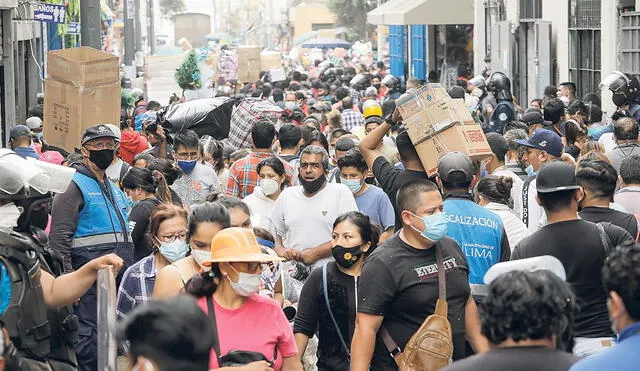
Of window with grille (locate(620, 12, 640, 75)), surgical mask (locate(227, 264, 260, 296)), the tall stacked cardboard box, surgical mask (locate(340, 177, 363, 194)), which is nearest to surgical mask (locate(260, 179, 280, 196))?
surgical mask (locate(340, 177, 363, 194))

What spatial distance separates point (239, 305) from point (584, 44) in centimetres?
1807

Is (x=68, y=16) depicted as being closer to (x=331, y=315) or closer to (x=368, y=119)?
(x=368, y=119)

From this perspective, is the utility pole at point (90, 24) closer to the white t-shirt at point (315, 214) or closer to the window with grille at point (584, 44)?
the window with grille at point (584, 44)

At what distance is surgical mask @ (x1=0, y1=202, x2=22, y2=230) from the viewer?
606cm

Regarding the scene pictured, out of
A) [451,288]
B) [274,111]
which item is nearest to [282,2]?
[274,111]

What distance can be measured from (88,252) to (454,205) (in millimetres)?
2384

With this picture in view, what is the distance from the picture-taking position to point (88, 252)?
836 cm

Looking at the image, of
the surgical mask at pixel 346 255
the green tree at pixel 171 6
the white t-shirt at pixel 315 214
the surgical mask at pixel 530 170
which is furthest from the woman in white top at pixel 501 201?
the green tree at pixel 171 6

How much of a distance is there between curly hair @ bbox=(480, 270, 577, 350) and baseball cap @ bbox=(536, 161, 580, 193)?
2.23 m

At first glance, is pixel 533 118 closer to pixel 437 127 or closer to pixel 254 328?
pixel 437 127

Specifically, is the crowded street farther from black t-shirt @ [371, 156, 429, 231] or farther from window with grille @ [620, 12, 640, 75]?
window with grille @ [620, 12, 640, 75]

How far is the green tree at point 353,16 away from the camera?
71.4m

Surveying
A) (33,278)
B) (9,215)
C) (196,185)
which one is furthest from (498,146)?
(33,278)

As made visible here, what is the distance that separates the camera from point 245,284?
568 cm
